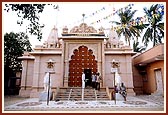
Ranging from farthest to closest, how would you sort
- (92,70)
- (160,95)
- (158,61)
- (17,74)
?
(17,74)
(92,70)
(158,61)
(160,95)

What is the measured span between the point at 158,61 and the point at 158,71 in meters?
0.90

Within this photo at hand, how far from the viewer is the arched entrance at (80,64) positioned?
48.3 feet

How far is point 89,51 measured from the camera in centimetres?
1519

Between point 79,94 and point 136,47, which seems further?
point 136,47

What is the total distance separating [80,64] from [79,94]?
338 cm

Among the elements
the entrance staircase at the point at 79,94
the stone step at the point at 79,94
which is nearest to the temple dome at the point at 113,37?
the entrance staircase at the point at 79,94

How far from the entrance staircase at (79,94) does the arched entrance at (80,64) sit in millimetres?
1646

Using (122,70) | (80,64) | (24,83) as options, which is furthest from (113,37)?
(24,83)

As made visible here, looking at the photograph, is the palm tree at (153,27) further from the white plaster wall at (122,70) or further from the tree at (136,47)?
the white plaster wall at (122,70)

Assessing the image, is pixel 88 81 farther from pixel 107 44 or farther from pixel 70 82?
pixel 107 44

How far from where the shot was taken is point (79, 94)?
12336 millimetres

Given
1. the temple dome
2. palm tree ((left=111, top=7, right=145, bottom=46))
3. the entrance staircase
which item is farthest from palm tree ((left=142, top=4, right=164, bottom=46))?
the entrance staircase

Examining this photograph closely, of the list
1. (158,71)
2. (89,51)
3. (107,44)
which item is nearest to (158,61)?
(158,71)

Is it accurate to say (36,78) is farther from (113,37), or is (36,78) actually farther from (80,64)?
(113,37)
